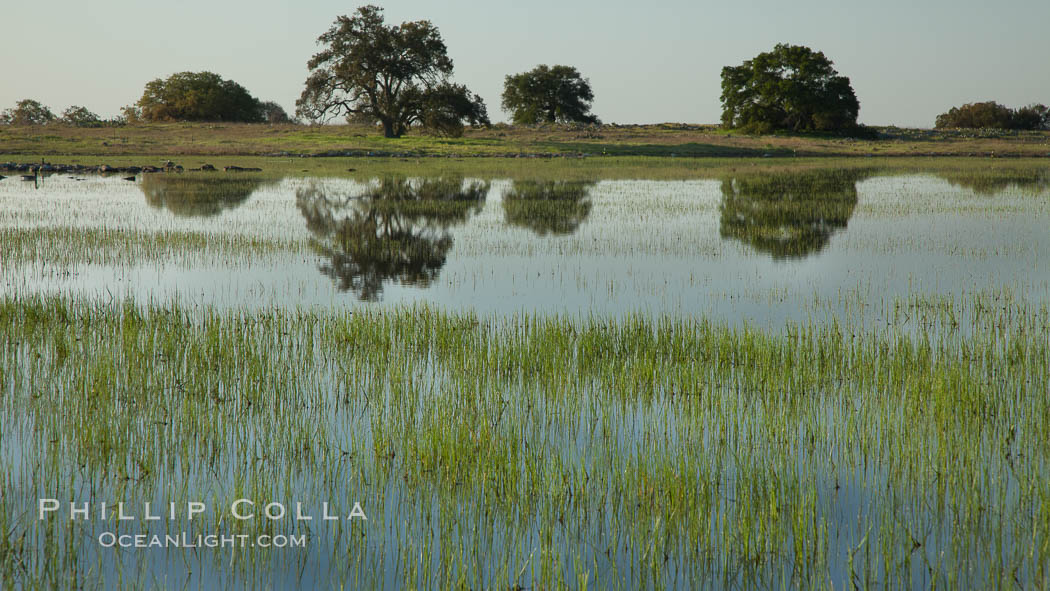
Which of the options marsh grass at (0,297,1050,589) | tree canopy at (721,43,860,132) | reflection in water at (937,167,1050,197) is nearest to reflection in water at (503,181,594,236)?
marsh grass at (0,297,1050,589)

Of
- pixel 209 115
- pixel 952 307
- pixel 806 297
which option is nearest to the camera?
pixel 952 307

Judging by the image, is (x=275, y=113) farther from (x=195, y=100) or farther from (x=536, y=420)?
(x=536, y=420)

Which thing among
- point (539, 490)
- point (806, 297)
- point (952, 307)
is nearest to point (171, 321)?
point (539, 490)

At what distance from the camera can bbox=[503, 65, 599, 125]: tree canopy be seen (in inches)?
3669

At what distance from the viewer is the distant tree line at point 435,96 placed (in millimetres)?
61062

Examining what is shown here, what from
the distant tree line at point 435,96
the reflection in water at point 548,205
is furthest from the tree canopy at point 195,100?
the reflection in water at point 548,205

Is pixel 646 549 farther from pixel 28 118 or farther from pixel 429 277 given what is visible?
pixel 28 118

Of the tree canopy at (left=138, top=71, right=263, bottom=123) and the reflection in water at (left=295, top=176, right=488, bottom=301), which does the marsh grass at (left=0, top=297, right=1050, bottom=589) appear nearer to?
the reflection in water at (left=295, top=176, right=488, bottom=301)

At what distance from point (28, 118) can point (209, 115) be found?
2505 centimetres

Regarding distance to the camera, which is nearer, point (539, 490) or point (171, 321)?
point (539, 490)

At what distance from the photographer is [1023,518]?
4.81 metres

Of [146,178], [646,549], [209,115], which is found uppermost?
[209,115]

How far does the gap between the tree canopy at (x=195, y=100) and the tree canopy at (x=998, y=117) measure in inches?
2910

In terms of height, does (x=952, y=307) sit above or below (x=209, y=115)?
below
